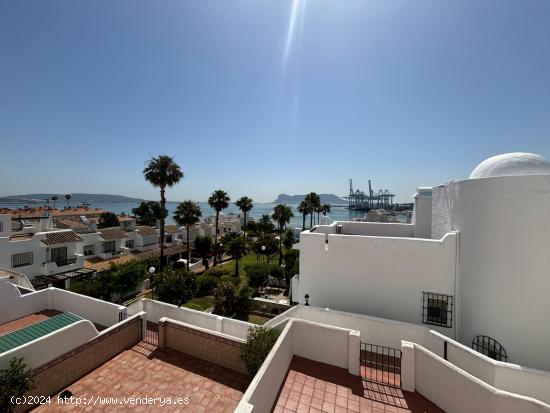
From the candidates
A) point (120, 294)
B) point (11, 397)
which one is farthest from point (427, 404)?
point (120, 294)

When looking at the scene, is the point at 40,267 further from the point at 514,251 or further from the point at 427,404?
the point at 514,251

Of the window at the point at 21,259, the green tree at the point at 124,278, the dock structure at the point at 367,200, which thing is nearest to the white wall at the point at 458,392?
the green tree at the point at 124,278

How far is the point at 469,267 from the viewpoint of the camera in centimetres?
829

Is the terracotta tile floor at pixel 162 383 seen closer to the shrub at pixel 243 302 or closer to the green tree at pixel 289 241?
the shrub at pixel 243 302

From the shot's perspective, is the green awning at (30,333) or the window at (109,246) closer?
the green awning at (30,333)

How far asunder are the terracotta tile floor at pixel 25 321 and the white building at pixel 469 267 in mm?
11747

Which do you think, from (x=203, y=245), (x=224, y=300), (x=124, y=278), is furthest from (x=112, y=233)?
(x=224, y=300)

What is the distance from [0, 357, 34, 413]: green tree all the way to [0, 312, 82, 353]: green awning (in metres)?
2.00

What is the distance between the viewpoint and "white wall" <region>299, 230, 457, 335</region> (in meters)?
8.84

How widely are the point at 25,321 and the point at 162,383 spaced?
826 centimetres

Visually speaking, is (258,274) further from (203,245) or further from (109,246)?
(109,246)

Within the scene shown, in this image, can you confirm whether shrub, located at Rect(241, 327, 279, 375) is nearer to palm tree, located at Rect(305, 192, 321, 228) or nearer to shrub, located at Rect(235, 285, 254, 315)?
shrub, located at Rect(235, 285, 254, 315)

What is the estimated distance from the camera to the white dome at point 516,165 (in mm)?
8047

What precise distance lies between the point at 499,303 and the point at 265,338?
7.11 meters
